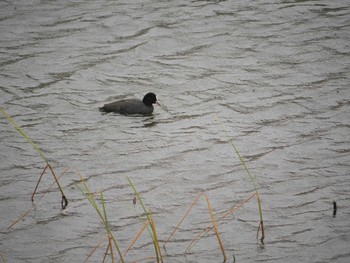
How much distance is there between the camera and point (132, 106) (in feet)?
30.6

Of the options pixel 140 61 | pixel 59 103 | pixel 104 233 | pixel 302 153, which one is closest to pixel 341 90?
pixel 302 153

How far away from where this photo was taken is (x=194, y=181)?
7.63m

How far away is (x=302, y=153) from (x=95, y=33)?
525 cm

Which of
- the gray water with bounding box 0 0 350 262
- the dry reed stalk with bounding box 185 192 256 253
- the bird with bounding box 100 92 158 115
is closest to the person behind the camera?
the dry reed stalk with bounding box 185 192 256 253

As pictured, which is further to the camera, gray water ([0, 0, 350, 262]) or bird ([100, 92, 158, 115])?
bird ([100, 92, 158, 115])

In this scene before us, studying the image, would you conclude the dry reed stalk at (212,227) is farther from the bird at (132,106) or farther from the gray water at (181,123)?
the bird at (132,106)

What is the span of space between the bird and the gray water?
0.13 metres

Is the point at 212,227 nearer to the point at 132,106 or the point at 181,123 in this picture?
the point at 181,123

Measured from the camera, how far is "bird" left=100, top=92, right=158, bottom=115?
366 inches

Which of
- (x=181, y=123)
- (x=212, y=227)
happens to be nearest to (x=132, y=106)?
(x=181, y=123)

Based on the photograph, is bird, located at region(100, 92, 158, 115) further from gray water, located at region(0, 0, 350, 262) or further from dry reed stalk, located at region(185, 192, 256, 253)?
dry reed stalk, located at region(185, 192, 256, 253)

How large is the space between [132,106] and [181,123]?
0.71 metres

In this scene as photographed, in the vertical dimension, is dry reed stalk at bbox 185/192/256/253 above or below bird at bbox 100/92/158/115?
below

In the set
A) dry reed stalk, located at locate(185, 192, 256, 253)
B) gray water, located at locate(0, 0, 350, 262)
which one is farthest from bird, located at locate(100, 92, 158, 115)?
dry reed stalk, located at locate(185, 192, 256, 253)
